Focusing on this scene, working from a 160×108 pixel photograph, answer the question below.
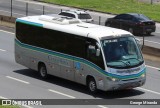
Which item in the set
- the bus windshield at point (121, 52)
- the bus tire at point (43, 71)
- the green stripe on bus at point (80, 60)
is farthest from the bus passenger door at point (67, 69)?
the bus windshield at point (121, 52)

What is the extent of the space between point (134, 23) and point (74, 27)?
17923 mm

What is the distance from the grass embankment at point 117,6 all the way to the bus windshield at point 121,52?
3006 centimetres

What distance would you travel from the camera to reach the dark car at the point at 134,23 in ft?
135

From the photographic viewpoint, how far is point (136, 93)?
22578 millimetres

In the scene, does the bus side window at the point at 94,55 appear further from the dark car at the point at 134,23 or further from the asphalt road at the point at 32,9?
the asphalt road at the point at 32,9

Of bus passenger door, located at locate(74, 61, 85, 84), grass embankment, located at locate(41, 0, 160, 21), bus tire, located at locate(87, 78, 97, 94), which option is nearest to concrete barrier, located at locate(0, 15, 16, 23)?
grass embankment, located at locate(41, 0, 160, 21)

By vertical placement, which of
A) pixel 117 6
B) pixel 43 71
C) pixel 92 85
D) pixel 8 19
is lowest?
pixel 117 6

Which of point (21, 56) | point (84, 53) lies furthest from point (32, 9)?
point (84, 53)

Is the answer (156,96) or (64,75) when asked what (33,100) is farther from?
(156,96)

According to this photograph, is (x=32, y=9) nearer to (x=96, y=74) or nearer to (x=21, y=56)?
(x=21, y=56)

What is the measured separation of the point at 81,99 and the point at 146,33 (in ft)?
68.5

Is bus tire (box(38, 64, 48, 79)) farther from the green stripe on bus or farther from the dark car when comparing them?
the dark car

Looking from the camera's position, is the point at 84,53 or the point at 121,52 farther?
the point at 84,53

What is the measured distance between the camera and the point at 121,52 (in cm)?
2212
